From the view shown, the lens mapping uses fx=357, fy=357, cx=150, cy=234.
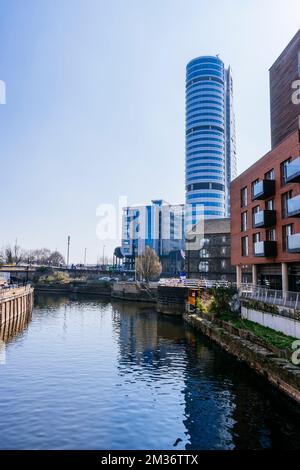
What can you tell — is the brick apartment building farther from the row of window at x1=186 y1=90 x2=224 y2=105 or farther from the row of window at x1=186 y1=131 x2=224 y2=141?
the row of window at x1=186 y1=90 x2=224 y2=105

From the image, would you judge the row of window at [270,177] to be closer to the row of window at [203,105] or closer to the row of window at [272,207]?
the row of window at [272,207]

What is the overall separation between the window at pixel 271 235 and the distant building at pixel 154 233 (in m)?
112

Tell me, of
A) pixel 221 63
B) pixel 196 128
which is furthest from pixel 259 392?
pixel 221 63

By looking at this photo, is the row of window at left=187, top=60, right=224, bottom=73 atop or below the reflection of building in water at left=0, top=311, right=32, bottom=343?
atop

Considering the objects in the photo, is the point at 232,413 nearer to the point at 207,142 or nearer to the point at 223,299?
the point at 223,299

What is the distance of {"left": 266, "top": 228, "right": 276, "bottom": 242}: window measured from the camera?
1447 inches

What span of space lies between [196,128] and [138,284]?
12444 centimetres

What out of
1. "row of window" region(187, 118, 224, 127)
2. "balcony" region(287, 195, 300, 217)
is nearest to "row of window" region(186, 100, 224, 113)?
"row of window" region(187, 118, 224, 127)

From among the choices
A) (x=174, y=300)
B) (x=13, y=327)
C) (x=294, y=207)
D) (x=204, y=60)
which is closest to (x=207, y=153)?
(x=204, y=60)

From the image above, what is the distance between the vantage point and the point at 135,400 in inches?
685

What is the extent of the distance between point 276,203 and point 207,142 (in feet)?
483

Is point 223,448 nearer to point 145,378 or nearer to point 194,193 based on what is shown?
point 145,378

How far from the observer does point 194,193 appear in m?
173

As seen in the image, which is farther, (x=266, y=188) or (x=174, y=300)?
(x=174, y=300)
